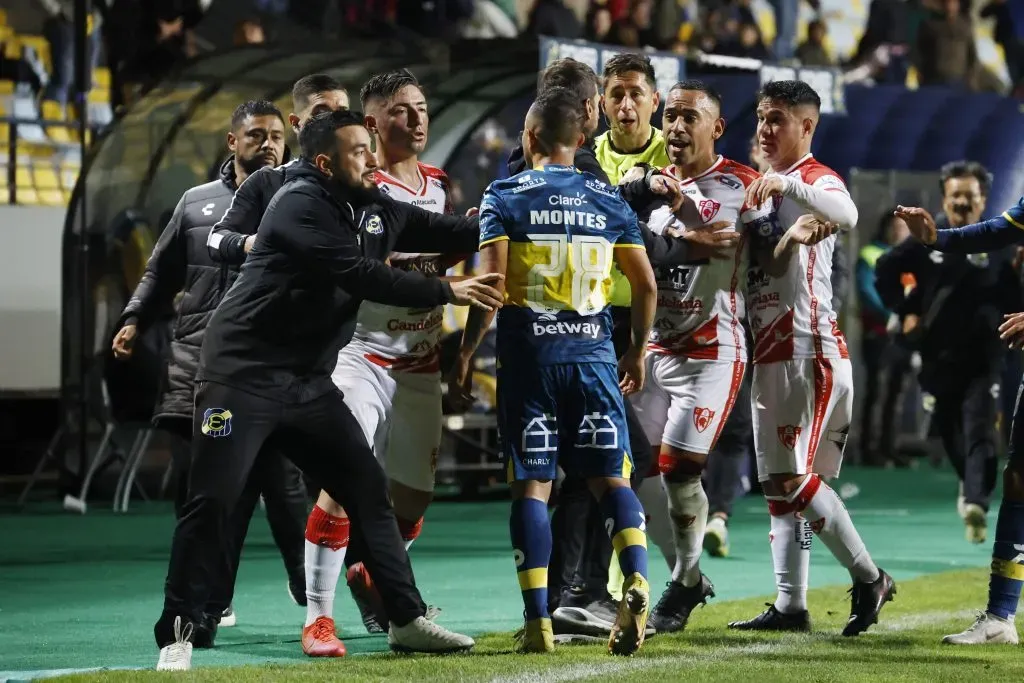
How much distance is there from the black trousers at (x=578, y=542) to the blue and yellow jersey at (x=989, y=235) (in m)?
1.48

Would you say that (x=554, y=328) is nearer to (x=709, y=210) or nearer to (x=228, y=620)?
(x=709, y=210)

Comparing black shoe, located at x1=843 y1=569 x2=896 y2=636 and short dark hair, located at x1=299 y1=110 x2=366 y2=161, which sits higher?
short dark hair, located at x1=299 y1=110 x2=366 y2=161

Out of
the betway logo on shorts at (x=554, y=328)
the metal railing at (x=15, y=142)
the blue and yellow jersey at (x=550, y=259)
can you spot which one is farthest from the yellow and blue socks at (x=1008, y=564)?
the metal railing at (x=15, y=142)

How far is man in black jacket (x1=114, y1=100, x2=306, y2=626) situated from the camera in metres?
7.75

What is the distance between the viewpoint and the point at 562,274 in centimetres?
661

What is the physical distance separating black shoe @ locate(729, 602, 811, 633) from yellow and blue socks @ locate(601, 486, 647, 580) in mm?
1178

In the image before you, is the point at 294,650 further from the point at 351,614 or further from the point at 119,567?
the point at 119,567

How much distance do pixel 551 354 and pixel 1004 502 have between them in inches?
75.5

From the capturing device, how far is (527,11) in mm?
19812

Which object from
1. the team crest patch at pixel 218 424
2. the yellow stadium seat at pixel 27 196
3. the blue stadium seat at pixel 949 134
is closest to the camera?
the team crest patch at pixel 218 424

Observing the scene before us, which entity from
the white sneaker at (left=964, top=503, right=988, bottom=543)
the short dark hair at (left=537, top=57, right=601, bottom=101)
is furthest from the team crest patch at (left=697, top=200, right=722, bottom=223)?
the white sneaker at (left=964, top=503, right=988, bottom=543)

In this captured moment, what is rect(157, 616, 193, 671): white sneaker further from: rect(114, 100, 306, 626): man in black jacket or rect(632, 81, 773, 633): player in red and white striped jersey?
rect(632, 81, 773, 633): player in red and white striped jersey

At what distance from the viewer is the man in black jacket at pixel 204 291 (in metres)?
7.75

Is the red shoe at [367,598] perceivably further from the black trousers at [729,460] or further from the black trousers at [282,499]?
the black trousers at [729,460]
